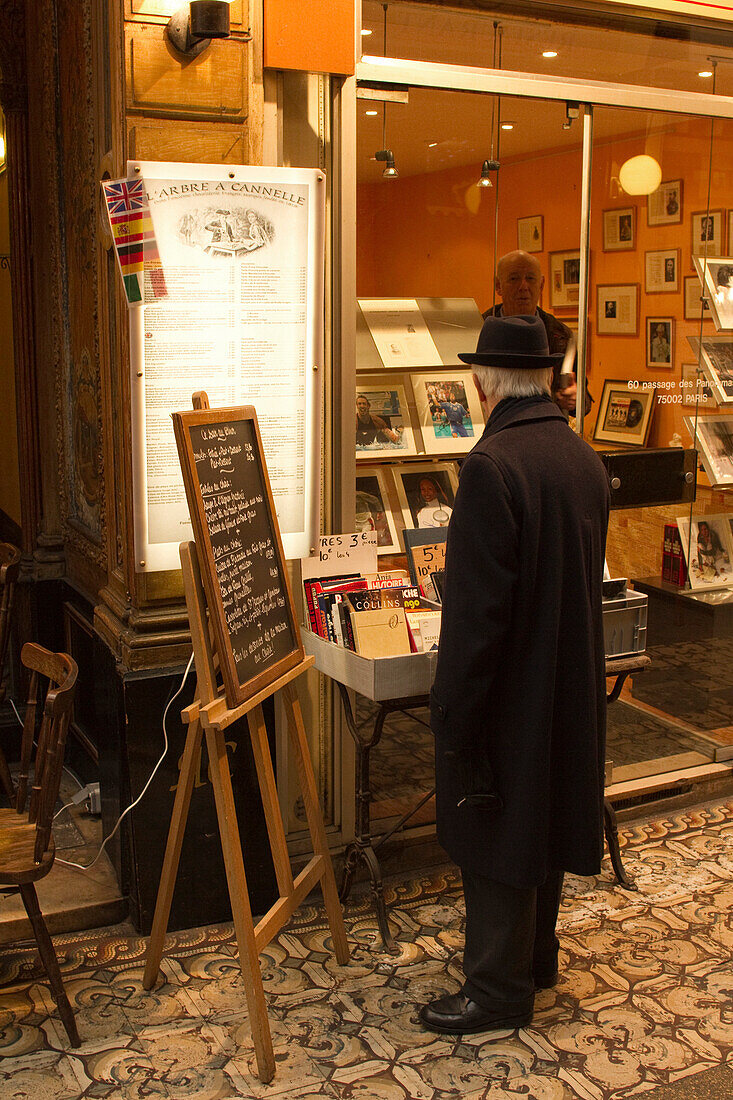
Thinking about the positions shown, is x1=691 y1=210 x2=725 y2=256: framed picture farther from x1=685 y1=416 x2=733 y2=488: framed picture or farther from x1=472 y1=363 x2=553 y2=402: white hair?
x1=472 y1=363 x2=553 y2=402: white hair

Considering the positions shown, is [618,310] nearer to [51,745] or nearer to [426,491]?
[426,491]

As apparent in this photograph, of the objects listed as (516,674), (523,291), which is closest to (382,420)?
(523,291)

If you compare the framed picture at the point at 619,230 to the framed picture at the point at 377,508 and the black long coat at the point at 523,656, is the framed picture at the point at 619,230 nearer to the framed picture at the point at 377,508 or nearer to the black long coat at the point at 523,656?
the framed picture at the point at 377,508

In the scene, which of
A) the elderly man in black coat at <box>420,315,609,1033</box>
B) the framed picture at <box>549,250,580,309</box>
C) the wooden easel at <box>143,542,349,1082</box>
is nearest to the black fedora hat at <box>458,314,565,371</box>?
the elderly man in black coat at <box>420,315,609,1033</box>

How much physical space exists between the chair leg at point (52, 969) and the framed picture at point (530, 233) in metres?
2.58

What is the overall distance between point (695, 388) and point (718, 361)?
0.59 ft

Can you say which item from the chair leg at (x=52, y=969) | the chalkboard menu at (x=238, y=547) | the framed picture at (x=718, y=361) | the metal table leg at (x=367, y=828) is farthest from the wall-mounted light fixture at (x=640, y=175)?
the chair leg at (x=52, y=969)

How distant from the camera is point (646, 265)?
4.10m

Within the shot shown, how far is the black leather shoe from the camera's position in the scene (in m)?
2.80

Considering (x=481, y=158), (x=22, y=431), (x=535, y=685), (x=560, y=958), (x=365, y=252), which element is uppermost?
(x=481, y=158)

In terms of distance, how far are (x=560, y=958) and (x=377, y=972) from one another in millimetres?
554

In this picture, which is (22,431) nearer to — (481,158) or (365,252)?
(365,252)

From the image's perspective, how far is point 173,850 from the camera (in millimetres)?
2916

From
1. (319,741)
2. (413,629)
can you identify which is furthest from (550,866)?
(319,741)
